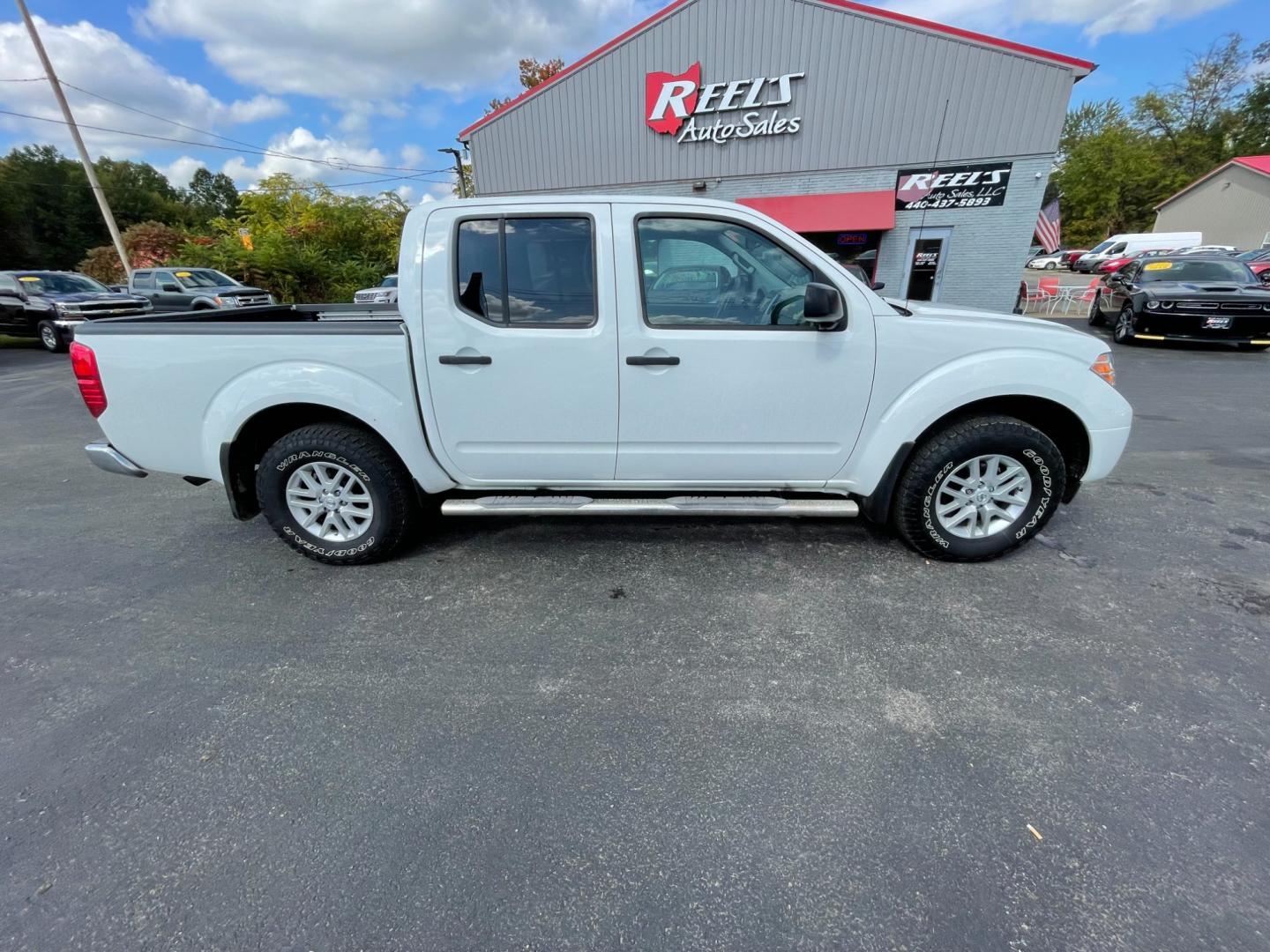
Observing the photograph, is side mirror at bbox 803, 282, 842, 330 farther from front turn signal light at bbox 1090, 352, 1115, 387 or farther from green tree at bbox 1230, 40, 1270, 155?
→ green tree at bbox 1230, 40, 1270, 155

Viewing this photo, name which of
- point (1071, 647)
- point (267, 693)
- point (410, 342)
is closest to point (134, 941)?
point (267, 693)

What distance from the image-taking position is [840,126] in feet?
43.9

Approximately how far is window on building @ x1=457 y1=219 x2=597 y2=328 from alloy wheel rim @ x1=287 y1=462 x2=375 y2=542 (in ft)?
4.03

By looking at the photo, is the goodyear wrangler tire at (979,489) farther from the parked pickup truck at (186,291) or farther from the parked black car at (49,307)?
the parked pickup truck at (186,291)

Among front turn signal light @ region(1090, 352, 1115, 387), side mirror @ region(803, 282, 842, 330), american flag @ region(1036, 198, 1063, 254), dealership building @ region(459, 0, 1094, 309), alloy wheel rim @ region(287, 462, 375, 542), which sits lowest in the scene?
alloy wheel rim @ region(287, 462, 375, 542)

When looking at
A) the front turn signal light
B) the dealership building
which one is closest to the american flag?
the dealership building

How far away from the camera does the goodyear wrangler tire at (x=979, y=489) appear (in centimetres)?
303

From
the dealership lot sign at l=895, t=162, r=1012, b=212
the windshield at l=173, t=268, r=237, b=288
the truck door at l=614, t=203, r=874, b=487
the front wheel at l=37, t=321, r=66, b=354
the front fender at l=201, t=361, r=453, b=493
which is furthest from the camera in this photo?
the windshield at l=173, t=268, r=237, b=288

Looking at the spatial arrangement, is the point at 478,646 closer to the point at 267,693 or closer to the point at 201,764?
the point at 267,693

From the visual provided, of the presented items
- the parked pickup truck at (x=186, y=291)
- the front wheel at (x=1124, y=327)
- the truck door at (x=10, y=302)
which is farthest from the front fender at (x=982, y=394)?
the truck door at (x=10, y=302)

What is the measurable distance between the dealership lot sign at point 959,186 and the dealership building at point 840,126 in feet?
0.09

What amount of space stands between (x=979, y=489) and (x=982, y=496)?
2.0 inches

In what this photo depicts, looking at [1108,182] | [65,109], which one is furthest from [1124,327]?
[1108,182]

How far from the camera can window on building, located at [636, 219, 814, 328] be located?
2.92 meters
